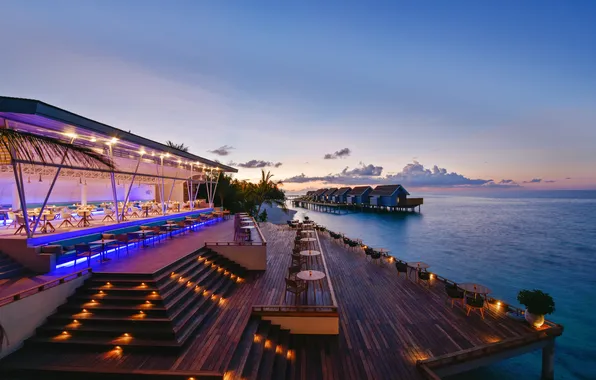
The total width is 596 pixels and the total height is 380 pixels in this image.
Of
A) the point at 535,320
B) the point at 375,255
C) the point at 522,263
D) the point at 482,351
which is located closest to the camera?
the point at 482,351

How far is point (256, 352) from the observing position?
537 cm

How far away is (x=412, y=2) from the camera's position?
13.6m

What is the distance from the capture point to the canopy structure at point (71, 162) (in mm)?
6071

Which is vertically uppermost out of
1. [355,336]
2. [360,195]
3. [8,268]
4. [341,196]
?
[360,195]

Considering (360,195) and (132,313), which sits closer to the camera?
(132,313)

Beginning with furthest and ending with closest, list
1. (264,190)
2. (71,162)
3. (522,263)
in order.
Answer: (264,190) < (522,263) < (71,162)

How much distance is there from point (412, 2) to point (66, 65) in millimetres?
21049

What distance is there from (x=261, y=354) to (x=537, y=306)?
27.1 ft

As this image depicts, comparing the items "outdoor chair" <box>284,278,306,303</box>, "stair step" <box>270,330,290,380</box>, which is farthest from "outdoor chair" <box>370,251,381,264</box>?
"stair step" <box>270,330,290,380</box>

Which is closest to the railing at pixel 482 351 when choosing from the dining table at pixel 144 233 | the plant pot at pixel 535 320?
the plant pot at pixel 535 320

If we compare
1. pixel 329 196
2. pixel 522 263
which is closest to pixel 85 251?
pixel 522 263

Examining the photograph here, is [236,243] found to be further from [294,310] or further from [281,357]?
[281,357]

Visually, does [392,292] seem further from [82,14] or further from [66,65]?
[66,65]

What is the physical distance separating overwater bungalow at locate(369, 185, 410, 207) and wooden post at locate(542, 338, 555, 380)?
52061 millimetres
